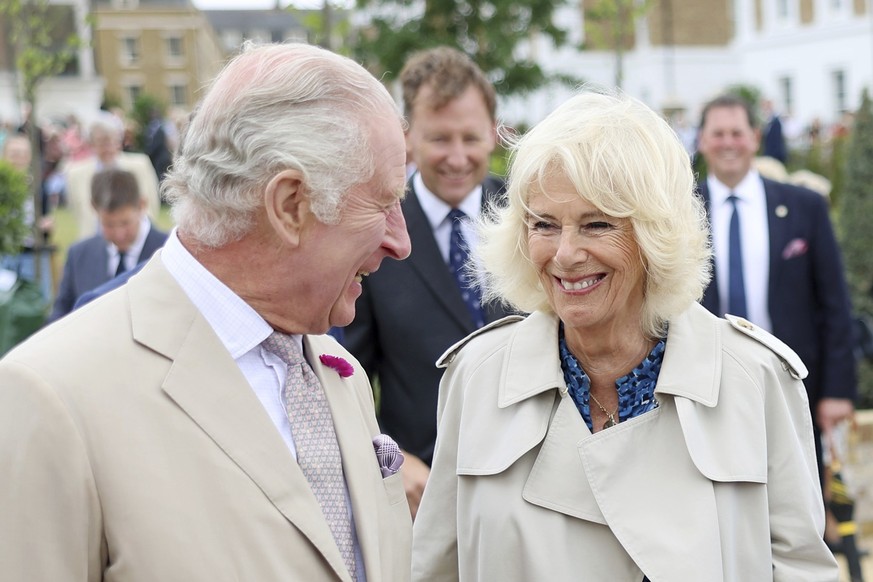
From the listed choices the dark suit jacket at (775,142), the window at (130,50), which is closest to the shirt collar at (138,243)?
the dark suit jacket at (775,142)

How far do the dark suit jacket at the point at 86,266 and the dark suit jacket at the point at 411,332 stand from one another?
2514mm

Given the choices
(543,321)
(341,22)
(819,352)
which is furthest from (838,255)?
(341,22)

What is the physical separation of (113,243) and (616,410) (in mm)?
4073

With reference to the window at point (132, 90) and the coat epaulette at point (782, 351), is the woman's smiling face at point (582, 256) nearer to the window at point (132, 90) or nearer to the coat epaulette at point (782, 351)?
the coat epaulette at point (782, 351)

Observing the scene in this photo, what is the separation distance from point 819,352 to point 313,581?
3.72 metres

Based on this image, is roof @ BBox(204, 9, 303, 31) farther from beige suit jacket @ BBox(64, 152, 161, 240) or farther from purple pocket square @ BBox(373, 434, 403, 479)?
purple pocket square @ BBox(373, 434, 403, 479)

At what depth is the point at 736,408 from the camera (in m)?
2.53

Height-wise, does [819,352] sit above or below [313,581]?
below

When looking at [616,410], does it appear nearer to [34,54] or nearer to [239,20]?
[34,54]

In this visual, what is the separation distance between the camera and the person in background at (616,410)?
2.48 meters

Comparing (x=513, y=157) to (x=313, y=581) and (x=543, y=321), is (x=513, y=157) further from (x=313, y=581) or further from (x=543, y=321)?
(x=313, y=581)

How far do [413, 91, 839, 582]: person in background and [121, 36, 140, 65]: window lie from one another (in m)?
88.6

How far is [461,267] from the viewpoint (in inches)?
151

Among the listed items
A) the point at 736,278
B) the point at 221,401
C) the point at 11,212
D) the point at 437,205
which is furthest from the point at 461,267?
the point at 11,212
